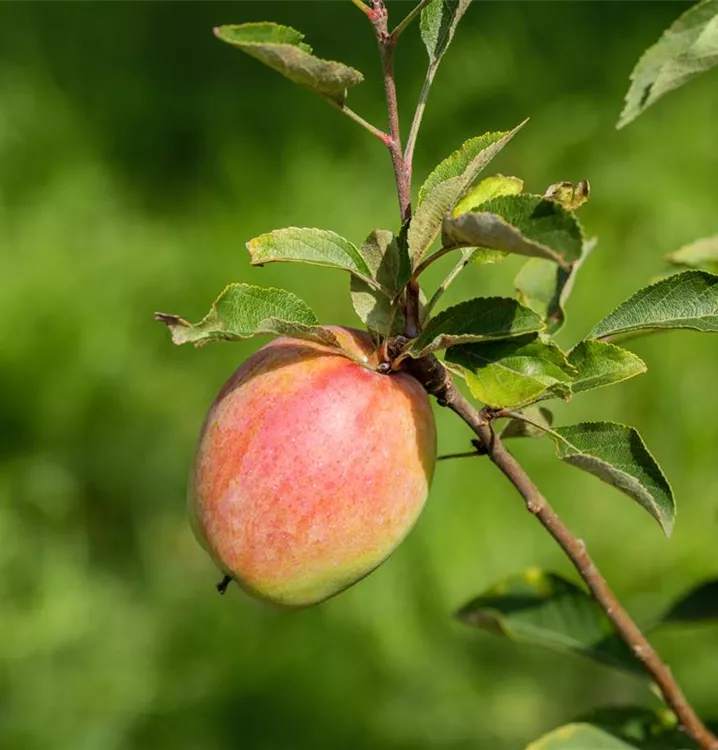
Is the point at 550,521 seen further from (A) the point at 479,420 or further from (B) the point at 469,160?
(B) the point at 469,160

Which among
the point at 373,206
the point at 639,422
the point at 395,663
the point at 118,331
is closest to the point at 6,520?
the point at 118,331

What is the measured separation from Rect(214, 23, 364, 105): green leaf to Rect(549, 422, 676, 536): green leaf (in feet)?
0.87

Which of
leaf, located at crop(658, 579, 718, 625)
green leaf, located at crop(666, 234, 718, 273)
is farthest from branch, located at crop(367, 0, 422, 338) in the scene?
leaf, located at crop(658, 579, 718, 625)

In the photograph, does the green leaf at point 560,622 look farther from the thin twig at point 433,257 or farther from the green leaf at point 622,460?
the thin twig at point 433,257

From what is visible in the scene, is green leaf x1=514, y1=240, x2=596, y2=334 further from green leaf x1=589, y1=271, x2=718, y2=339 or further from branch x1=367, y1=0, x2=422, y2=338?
branch x1=367, y1=0, x2=422, y2=338

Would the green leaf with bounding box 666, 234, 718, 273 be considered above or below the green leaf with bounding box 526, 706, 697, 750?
above

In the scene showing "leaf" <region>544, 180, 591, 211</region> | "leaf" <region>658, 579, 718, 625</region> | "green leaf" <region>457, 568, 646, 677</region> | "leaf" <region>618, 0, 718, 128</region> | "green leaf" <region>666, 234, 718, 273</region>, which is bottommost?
"green leaf" <region>457, 568, 646, 677</region>

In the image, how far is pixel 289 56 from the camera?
2.05ft

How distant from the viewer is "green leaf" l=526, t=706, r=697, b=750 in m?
0.85

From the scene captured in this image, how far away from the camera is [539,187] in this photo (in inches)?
96.1

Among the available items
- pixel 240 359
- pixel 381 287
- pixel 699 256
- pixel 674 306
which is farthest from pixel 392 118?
pixel 240 359

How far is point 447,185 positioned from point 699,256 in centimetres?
36

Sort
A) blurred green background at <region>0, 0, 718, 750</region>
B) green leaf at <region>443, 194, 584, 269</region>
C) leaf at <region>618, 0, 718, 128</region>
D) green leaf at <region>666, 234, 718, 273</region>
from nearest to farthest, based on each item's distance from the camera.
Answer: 1. green leaf at <region>443, 194, 584, 269</region>
2. leaf at <region>618, 0, 718, 128</region>
3. green leaf at <region>666, 234, 718, 273</region>
4. blurred green background at <region>0, 0, 718, 750</region>

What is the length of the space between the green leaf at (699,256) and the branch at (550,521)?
10.5 inches
